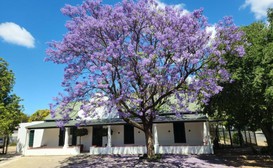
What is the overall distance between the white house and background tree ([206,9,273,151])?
4.20 meters

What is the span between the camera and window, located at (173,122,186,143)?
66.7 feet

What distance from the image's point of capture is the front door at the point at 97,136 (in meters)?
22.2

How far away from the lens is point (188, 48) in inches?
492

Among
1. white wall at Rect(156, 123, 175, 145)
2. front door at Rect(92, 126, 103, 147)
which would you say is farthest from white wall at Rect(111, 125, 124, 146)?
white wall at Rect(156, 123, 175, 145)

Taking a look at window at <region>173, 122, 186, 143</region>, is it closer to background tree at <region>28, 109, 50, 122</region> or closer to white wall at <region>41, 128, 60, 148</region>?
white wall at <region>41, 128, 60, 148</region>

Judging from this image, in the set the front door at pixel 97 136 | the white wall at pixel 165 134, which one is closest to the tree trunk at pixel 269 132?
the white wall at pixel 165 134

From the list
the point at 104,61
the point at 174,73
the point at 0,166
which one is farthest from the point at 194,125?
the point at 0,166

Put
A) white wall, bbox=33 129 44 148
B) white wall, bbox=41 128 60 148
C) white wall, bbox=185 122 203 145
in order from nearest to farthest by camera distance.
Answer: white wall, bbox=185 122 203 145, white wall, bbox=41 128 60 148, white wall, bbox=33 129 44 148

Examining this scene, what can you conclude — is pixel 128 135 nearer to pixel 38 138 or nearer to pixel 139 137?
pixel 139 137

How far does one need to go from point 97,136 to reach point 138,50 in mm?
12241

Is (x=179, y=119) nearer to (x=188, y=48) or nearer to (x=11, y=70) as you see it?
(x=188, y=48)

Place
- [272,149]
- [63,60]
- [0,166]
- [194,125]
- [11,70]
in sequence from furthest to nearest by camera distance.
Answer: [11,70], [194,125], [272,149], [0,166], [63,60]

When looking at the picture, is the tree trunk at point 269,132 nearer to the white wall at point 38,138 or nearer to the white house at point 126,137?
the white house at point 126,137

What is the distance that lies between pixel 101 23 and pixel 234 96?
390 inches
